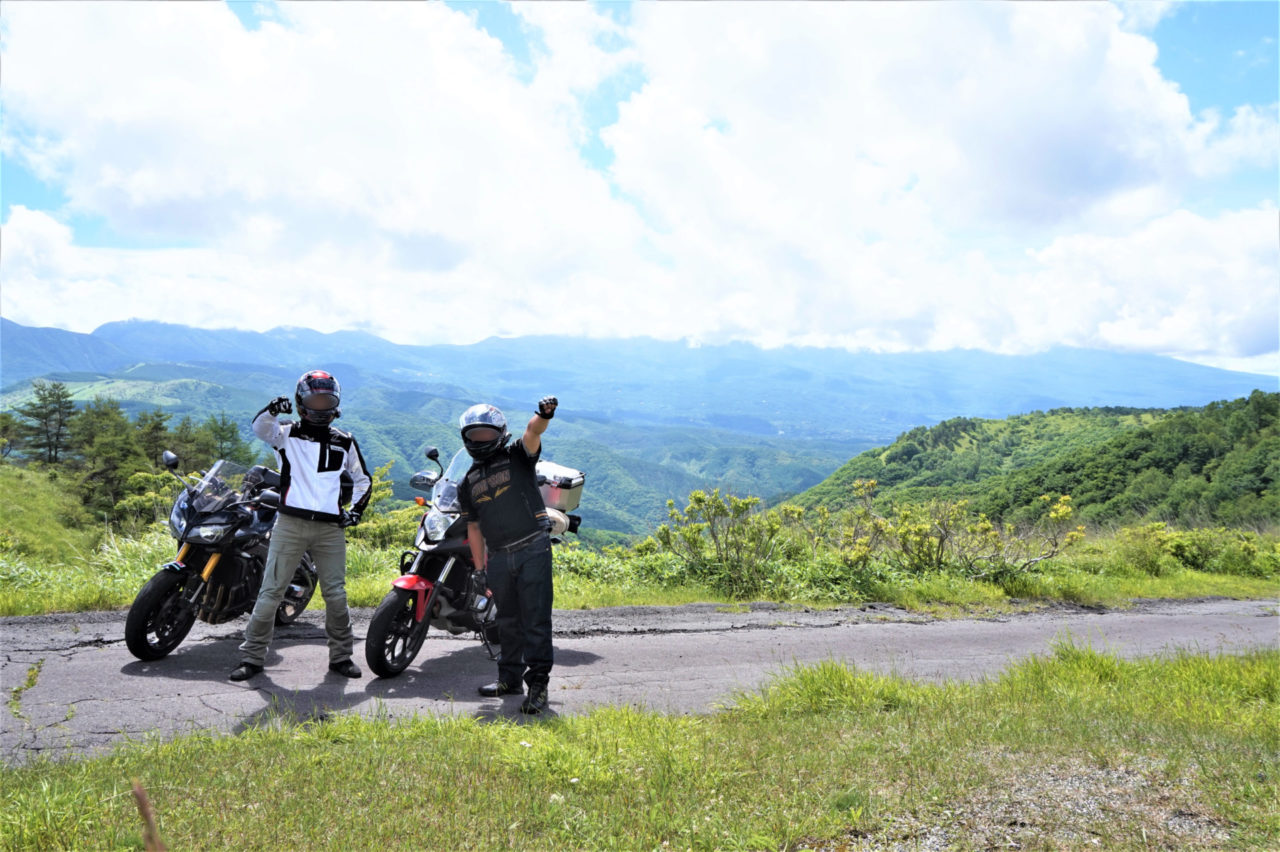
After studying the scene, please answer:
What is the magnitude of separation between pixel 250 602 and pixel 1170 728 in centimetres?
712

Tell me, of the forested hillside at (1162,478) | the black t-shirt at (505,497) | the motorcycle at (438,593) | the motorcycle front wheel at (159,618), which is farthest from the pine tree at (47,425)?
the black t-shirt at (505,497)

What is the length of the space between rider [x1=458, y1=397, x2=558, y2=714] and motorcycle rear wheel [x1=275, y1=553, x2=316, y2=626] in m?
2.36

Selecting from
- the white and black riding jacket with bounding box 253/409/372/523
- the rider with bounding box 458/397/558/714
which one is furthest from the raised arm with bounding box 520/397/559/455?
the white and black riding jacket with bounding box 253/409/372/523

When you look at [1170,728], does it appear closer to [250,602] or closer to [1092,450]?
[250,602]

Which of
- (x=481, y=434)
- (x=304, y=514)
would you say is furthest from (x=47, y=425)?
(x=481, y=434)

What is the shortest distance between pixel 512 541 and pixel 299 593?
2.78 m

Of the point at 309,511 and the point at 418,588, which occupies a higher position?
the point at 309,511

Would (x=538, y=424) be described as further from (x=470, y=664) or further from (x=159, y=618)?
(x=159, y=618)

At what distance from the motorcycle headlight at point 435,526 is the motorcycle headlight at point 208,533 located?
5.19 ft

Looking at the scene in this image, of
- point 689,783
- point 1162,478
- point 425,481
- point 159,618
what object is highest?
point 425,481

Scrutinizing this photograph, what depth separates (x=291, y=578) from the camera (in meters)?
5.98

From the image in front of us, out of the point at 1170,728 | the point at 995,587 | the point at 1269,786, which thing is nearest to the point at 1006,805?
the point at 1269,786

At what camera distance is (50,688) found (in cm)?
534

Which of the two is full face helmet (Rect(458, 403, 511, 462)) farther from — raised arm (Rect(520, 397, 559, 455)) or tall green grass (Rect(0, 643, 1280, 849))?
tall green grass (Rect(0, 643, 1280, 849))
